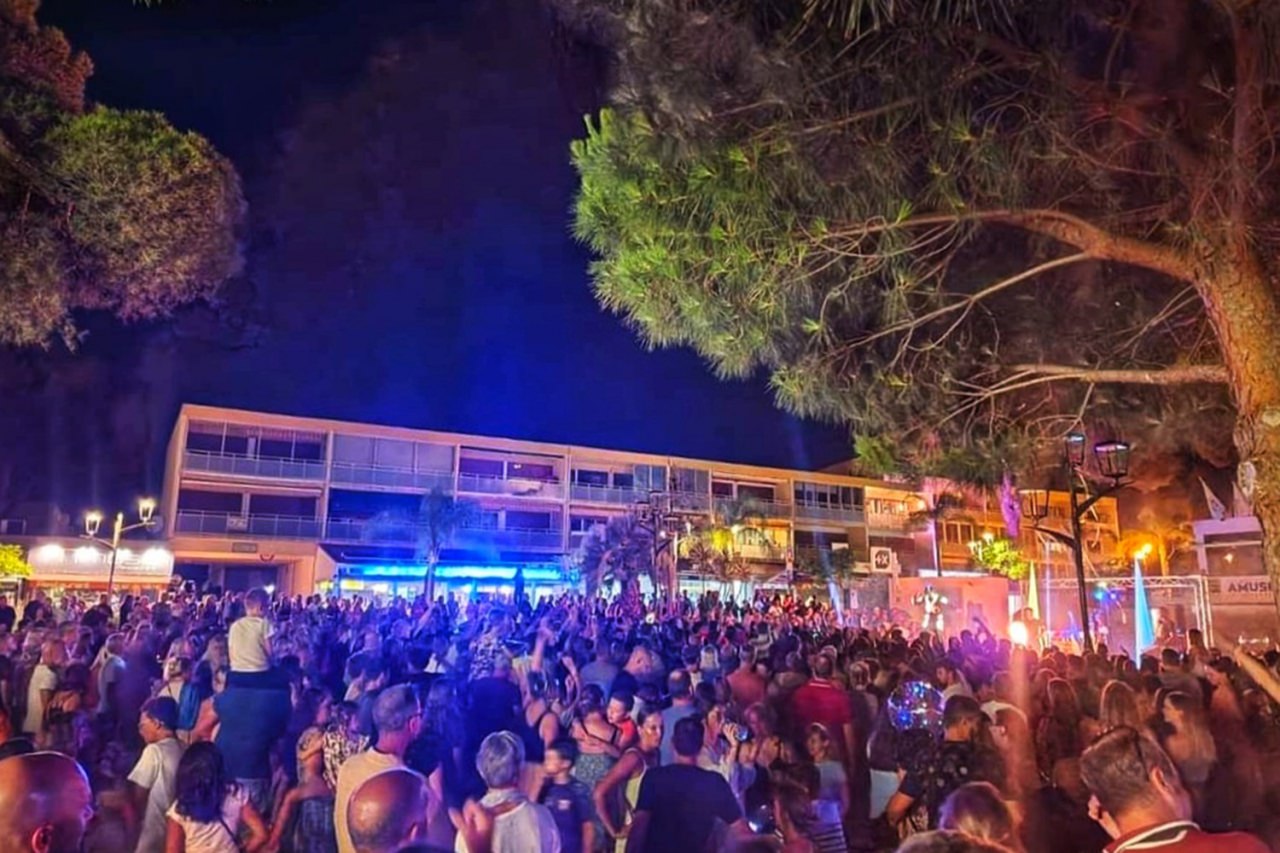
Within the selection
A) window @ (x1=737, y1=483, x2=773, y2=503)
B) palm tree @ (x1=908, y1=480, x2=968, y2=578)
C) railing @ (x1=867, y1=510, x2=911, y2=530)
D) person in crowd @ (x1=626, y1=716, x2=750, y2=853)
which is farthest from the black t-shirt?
railing @ (x1=867, y1=510, x2=911, y2=530)

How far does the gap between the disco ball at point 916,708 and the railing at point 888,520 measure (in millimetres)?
48466

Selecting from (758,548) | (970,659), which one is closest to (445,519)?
(758,548)

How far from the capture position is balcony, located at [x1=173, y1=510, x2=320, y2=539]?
32062 mm

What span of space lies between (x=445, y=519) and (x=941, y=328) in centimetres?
3270

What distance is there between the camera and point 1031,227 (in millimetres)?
4793

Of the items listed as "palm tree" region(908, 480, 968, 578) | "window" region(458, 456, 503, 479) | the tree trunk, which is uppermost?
"window" region(458, 456, 503, 479)

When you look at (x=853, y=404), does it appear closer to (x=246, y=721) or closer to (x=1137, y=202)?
(x=1137, y=202)

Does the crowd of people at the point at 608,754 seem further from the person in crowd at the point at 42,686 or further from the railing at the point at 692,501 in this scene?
the railing at the point at 692,501

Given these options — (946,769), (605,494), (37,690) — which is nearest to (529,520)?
(605,494)

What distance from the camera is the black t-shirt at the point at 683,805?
11.7 feet

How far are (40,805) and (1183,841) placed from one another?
10.4 ft

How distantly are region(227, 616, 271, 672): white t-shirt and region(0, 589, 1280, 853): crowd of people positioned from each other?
0.06ft

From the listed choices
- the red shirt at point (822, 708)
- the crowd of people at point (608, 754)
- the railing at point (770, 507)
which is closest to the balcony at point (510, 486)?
the railing at point (770, 507)

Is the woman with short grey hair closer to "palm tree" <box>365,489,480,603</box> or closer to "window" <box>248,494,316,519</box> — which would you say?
"palm tree" <box>365,489,480,603</box>
